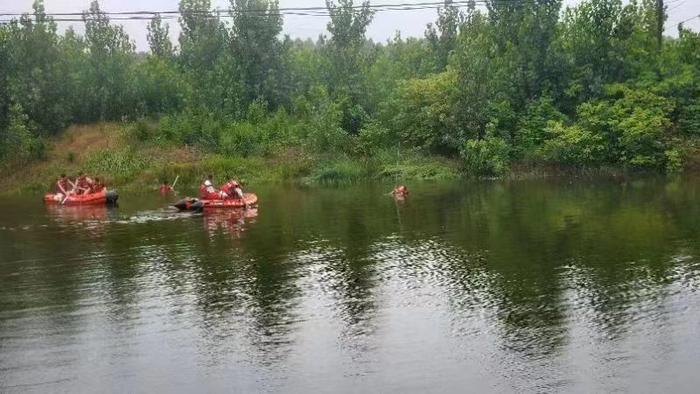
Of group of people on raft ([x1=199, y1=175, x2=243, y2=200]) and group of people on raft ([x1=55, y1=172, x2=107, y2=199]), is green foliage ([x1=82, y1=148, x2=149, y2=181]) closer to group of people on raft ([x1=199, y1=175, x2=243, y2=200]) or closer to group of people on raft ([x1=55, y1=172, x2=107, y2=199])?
group of people on raft ([x1=55, y1=172, x2=107, y2=199])

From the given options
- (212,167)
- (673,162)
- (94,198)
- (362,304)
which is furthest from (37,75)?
(362,304)

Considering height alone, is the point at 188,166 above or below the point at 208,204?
above

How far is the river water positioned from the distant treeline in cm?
2149

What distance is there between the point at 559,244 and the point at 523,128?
32.1 m

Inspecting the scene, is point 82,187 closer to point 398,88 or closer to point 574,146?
point 398,88

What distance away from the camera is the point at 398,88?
6169 centimetres

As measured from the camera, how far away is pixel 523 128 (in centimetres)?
5509

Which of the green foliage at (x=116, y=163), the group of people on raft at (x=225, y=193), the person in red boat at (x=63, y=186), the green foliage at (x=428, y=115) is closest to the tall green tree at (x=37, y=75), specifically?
the green foliage at (x=116, y=163)

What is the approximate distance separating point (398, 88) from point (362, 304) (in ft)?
150

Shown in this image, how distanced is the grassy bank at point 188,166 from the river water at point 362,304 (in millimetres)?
21896

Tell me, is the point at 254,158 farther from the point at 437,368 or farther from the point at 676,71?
the point at 437,368

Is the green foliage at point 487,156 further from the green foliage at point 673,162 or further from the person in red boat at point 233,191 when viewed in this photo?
the person in red boat at point 233,191

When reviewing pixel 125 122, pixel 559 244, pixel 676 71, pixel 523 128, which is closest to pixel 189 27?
pixel 125 122

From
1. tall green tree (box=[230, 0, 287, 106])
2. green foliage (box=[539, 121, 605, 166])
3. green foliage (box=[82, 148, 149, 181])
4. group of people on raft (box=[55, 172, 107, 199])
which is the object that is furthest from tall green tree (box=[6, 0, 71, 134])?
green foliage (box=[539, 121, 605, 166])
